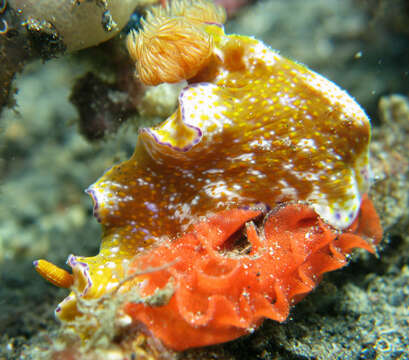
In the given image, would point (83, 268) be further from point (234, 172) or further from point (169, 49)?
point (169, 49)

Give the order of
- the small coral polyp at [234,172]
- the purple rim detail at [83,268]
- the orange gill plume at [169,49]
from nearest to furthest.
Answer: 1. the purple rim detail at [83,268]
2. the small coral polyp at [234,172]
3. the orange gill plume at [169,49]

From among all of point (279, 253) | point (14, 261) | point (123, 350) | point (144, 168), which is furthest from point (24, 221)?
point (279, 253)

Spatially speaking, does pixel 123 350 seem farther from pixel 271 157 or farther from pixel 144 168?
pixel 271 157

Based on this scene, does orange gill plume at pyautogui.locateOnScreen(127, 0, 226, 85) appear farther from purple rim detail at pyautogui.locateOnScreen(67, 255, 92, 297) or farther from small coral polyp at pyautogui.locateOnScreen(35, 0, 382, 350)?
purple rim detail at pyautogui.locateOnScreen(67, 255, 92, 297)

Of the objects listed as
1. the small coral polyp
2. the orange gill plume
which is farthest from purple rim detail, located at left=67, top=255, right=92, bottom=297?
the orange gill plume

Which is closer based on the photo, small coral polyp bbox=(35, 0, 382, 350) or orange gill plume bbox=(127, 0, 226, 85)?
small coral polyp bbox=(35, 0, 382, 350)

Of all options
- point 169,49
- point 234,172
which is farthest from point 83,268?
point 169,49

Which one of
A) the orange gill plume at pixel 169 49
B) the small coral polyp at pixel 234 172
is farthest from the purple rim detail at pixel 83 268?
the orange gill plume at pixel 169 49

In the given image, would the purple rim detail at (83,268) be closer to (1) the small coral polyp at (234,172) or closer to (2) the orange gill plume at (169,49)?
(1) the small coral polyp at (234,172)

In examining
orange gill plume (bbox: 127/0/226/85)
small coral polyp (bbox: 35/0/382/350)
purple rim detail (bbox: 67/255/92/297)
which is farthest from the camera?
orange gill plume (bbox: 127/0/226/85)
